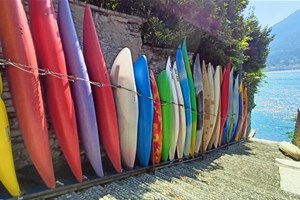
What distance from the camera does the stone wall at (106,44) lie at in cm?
250

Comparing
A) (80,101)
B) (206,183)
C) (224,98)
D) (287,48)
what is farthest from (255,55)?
(287,48)

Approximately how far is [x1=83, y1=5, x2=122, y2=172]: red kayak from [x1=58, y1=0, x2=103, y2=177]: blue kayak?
0.17 meters

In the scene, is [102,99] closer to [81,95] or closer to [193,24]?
[81,95]

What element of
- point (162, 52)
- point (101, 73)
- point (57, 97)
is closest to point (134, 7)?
point (162, 52)

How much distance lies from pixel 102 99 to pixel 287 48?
168 m

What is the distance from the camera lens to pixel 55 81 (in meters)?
2.36

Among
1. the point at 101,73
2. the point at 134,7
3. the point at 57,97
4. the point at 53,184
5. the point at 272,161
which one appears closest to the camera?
the point at 53,184

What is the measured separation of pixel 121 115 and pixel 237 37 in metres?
5.69

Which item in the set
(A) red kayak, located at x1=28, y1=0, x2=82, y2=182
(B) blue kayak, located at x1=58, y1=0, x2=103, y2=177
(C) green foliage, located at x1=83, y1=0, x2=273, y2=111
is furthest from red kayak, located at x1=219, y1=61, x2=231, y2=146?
(A) red kayak, located at x1=28, y1=0, x2=82, y2=182

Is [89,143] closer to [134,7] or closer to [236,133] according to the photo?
[134,7]

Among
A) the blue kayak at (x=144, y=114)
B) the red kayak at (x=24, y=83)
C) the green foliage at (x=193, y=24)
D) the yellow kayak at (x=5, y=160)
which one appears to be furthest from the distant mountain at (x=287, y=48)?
the yellow kayak at (x=5, y=160)

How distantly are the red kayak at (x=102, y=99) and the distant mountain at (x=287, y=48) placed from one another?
8595 cm

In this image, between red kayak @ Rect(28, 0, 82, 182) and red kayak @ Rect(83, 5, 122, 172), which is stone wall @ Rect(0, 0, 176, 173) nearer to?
red kayak @ Rect(28, 0, 82, 182)

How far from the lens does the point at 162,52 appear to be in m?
4.73
